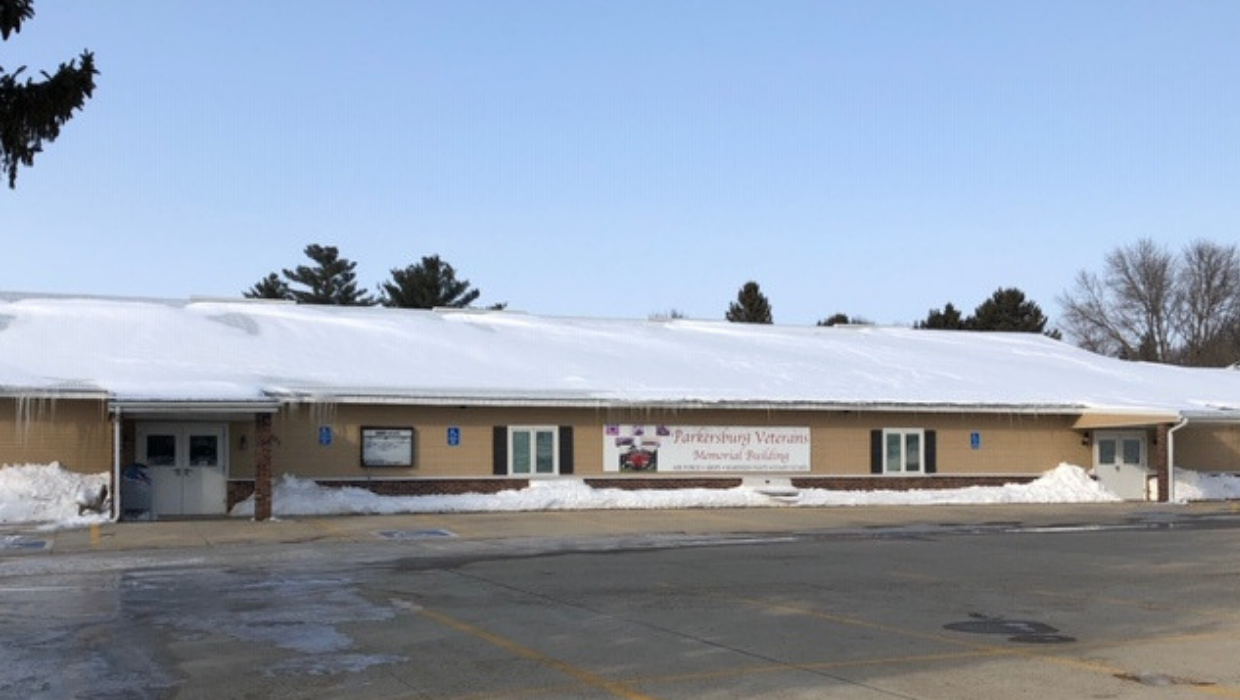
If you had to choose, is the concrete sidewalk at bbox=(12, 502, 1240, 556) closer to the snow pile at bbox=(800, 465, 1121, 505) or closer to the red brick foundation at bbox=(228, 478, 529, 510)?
the snow pile at bbox=(800, 465, 1121, 505)

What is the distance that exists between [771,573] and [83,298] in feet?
80.0

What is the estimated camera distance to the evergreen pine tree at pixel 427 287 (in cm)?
7325

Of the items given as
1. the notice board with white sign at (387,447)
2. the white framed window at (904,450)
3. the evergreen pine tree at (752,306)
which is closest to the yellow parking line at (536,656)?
the notice board with white sign at (387,447)

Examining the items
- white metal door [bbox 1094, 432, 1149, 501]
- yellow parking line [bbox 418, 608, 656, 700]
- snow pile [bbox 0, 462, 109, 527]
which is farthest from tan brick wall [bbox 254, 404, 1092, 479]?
yellow parking line [bbox 418, 608, 656, 700]

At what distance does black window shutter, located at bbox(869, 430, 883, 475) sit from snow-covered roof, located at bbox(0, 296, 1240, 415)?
115 centimetres

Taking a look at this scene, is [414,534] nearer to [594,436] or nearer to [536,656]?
[594,436]

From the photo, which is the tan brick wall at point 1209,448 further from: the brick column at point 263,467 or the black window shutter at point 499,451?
the brick column at point 263,467

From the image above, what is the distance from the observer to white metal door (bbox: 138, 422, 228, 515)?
27281 mm

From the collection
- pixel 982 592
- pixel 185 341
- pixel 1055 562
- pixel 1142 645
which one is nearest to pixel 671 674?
pixel 1142 645

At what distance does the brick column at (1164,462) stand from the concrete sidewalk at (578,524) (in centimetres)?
215

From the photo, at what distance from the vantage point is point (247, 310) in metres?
35.2

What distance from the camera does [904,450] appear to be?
111 ft

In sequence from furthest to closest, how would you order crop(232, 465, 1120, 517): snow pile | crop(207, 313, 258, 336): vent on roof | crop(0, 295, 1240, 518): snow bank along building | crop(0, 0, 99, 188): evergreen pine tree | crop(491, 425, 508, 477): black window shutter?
crop(207, 313, 258, 336): vent on roof
crop(491, 425, 508, 477): black window shutter
crop(232, 465, 1120, 517): snow pile
crop(0, 295, 1240, 518): snow bank along building
crop(0, 0, 99, 188): evergreen pine tree

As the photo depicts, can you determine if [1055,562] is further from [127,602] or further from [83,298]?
[83,298]
